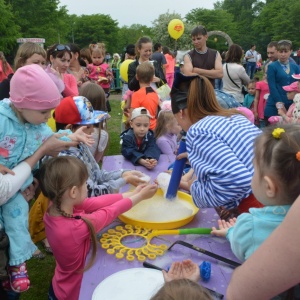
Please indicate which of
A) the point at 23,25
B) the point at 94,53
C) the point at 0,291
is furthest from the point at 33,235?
the point at 23,25

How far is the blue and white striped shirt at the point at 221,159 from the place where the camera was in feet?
5.35

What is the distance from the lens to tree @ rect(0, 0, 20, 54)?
2465 centimetres

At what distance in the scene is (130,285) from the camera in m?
1.28

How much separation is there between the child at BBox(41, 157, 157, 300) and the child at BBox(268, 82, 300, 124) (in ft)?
9.68

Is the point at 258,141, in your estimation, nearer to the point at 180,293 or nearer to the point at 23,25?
the point at 180,293

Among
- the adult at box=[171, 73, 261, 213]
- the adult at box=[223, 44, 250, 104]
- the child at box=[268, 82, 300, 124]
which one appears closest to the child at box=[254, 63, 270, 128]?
the adult at box=[223, 44, 250, 104]

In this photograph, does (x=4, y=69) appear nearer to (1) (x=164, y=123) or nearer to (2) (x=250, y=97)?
(1) (x=164, y=123)

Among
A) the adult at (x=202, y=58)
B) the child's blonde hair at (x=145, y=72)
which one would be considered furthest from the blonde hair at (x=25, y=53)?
the adult at (x=202, y=58)

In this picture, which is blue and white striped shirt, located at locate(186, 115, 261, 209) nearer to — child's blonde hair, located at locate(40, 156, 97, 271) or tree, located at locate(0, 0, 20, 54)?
child's blonde hair, located at locate(40, 156, 97, 271)

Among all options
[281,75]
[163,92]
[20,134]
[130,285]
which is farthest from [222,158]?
[281,75]

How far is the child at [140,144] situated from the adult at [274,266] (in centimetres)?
203

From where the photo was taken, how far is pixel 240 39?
43156mm

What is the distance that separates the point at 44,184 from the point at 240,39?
148 ft

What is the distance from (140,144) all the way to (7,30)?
86.5 ft
